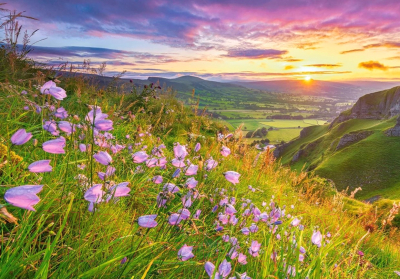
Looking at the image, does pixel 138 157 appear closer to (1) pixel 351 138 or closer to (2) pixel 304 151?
(1) pixel 351 138

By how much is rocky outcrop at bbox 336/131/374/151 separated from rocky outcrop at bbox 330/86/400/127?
41281 mm

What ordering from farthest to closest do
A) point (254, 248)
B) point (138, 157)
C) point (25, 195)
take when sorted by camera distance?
point (254, 248) < point (138, 157) < point (25, 195)

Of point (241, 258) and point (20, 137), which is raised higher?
point (20, 137)

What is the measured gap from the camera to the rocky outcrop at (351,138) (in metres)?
94.8

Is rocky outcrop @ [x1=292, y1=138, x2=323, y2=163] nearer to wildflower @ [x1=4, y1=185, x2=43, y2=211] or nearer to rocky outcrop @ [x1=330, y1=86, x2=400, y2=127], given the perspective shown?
rocky outcrop @ [x1=330, y1=86, x2=400, y2=127]

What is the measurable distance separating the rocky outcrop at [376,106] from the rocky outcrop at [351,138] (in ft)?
135

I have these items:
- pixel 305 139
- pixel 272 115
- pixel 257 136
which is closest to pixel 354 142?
pixel 305 139

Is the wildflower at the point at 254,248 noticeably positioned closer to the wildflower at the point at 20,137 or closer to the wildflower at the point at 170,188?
the wildflower at the point at 170,188

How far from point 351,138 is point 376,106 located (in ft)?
238

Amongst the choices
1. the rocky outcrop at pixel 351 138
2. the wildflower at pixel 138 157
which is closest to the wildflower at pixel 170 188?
the wildflower at pixel 138 157

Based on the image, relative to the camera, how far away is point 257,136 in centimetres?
13450

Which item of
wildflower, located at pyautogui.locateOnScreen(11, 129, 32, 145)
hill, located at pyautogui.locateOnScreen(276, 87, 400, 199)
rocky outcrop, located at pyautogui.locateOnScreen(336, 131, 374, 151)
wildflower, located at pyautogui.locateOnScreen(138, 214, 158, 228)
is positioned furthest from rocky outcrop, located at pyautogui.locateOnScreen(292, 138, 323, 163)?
wildflower, located at pyautogui.locateOnScreen(11, 129, 32, 145)

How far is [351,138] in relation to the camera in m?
95.9

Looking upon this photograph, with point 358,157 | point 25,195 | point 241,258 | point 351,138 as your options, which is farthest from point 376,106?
point 25,195
